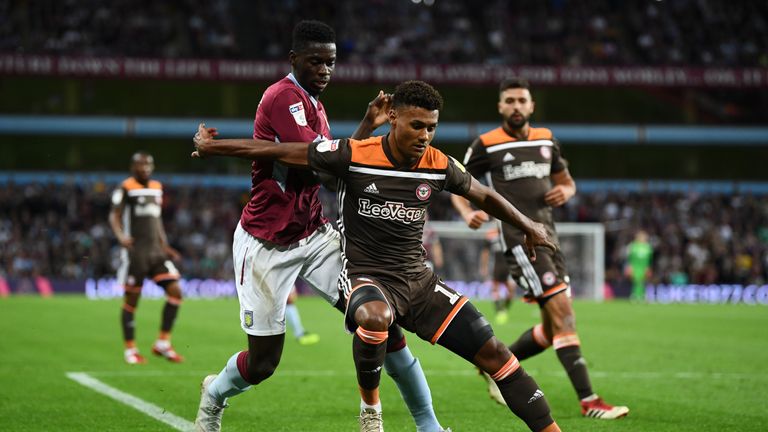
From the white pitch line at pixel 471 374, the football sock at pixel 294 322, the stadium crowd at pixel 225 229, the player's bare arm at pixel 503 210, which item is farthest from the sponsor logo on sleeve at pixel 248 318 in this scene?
the stadium crowd at pixel 225 229

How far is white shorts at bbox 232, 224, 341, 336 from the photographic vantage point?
19.5 ft

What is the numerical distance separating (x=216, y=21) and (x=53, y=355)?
26.0 m

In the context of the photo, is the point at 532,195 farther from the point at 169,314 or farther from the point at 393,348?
→ the point at 169,314

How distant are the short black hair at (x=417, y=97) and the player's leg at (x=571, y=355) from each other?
3.12 metres

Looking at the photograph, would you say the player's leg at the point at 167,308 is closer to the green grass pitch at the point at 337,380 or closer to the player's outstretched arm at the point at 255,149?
the green grass pitch at the point at 337,380

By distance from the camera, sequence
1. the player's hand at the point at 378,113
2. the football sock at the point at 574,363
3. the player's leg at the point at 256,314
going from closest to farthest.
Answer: the player's leg at the point at 256,314, the player's hand at the point at 378,113, the football sock at the point at 574,363

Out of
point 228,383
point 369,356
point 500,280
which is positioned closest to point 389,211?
point 369,356

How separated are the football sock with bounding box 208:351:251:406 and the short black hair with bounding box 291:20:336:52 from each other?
6.13ft

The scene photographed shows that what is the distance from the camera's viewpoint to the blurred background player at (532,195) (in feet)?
26.3

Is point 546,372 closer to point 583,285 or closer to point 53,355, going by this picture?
point 53,355

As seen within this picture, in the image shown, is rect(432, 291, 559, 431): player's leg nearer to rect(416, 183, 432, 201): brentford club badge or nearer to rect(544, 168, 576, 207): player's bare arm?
rect(416, 183, 432, 201): brentford club badge

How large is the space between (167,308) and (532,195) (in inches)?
217

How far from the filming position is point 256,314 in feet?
19.5

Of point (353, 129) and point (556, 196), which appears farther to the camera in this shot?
point (353, 129)
